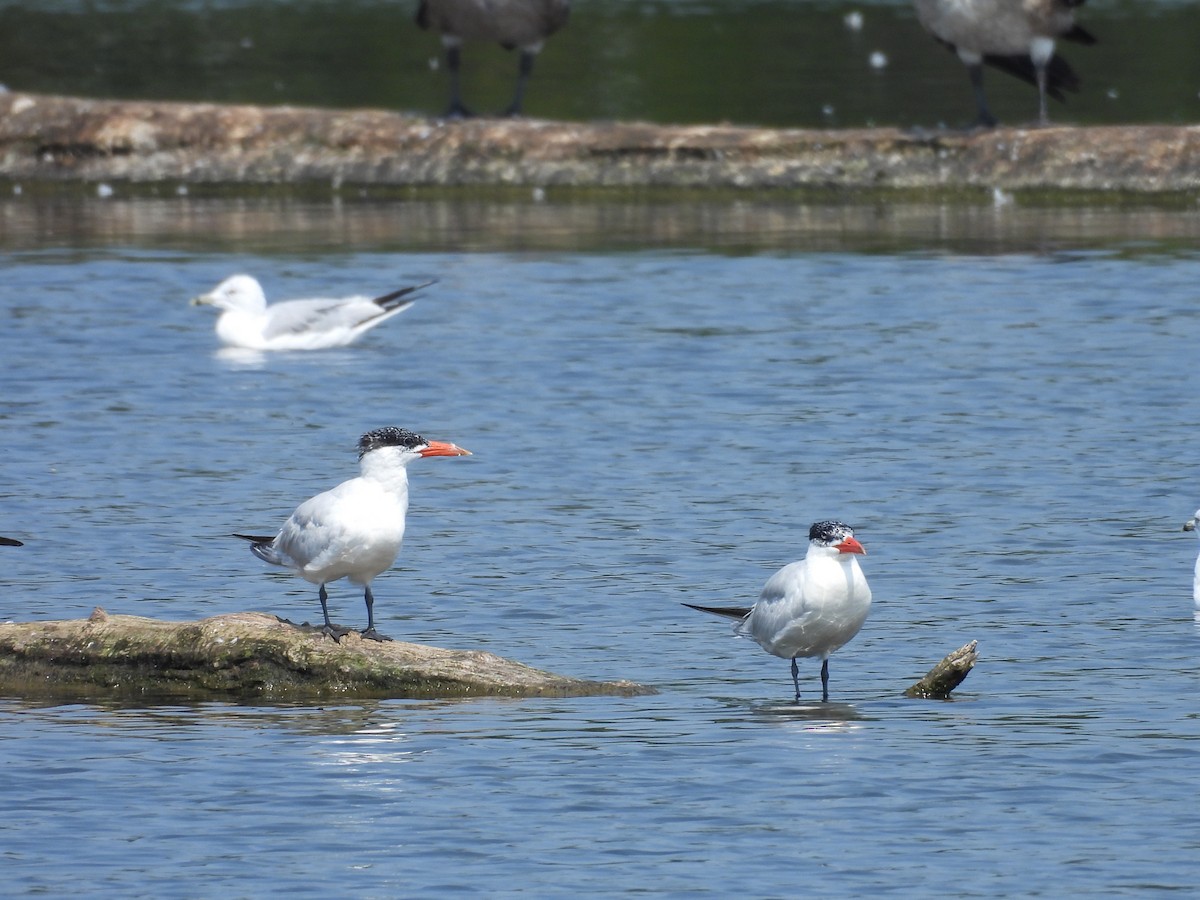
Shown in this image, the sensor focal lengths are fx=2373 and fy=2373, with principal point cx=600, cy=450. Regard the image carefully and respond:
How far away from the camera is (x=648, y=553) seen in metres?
11.1

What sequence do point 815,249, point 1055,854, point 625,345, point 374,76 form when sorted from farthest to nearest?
point 374,76 → point 815,249 → point 625,345 → point 1055,854

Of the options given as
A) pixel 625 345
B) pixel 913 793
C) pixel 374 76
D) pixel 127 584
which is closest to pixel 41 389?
pixel 625 345

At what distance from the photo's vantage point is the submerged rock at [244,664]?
8.62m

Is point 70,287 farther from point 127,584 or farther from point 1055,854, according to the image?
point 1055,854

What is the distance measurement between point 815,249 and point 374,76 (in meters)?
14.2

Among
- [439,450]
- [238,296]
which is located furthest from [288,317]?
[439,450]

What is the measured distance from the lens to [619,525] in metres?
11.6

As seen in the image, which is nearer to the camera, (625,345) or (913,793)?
(913,793)

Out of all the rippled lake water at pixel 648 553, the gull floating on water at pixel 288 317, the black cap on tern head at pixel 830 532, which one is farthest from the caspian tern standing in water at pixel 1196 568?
the gull floating on water at pixel 288 317

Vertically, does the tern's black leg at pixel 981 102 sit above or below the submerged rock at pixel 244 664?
above

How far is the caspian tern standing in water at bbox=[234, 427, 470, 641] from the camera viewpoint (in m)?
8.80

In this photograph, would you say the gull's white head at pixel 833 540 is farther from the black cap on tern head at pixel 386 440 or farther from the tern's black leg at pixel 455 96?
the tern's black leg at pixel 455 96

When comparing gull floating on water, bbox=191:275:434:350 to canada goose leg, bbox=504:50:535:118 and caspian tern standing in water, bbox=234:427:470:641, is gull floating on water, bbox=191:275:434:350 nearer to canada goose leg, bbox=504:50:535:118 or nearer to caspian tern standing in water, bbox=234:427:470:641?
canada goose leg, bbox=504:50:535:118

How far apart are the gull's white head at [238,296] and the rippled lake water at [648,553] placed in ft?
1.48
